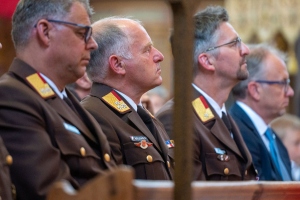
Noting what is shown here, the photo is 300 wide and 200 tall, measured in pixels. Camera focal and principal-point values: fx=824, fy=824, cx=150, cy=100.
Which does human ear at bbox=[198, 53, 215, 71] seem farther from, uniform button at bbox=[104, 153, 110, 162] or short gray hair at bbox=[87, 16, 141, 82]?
uniform button at bbox=[104, 153, 110, 162]

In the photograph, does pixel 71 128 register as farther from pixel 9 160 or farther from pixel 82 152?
pixel 9 160

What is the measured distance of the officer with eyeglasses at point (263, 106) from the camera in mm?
4879

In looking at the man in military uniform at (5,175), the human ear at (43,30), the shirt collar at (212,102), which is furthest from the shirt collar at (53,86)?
the shirt collar at (212,102)

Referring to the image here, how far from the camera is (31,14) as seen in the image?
10.4ft

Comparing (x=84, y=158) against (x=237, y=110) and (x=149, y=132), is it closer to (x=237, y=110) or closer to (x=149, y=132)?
(x=149, y=132)

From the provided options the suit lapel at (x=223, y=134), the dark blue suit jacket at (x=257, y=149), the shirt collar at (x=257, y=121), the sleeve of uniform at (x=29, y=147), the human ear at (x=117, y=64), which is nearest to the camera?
the sleeve of uniform at (x=29, y=147)

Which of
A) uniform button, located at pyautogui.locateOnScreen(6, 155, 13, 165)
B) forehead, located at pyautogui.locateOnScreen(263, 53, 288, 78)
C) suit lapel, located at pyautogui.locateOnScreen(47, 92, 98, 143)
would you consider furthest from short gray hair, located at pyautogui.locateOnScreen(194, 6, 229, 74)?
uniform button, located at pyautogui.locateOnScreen(6, 155, 13, 165)

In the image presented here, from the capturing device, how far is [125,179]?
90.6 inches

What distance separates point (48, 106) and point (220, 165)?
48.6 inches

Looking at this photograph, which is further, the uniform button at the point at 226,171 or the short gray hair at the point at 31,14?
the uniform button at the point at 226,171

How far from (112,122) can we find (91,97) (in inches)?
8.3

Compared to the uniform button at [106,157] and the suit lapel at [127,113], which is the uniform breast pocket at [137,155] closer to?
the suit lapel at [127,113]

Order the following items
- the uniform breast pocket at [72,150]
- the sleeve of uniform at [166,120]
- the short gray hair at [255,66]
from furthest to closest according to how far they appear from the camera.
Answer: the short gray hair at [255,66]
the sleeve of uniform at [166,120]
the uniform breast pocket at [72,150]

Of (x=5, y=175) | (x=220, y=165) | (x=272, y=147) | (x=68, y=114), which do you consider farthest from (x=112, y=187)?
(x=272, y=147)
